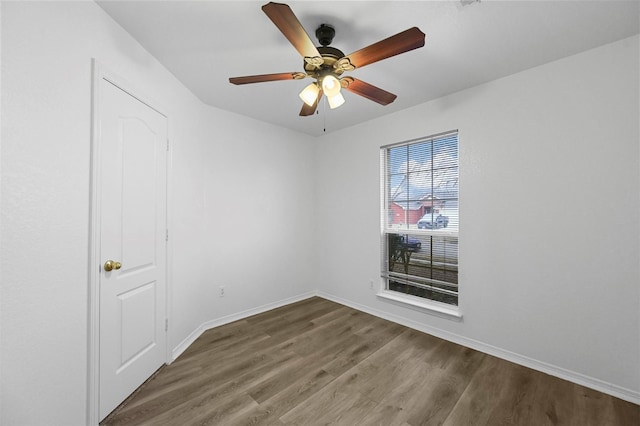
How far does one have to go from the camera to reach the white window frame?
2.85 metres

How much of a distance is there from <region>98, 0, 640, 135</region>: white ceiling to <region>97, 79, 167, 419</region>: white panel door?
1.80 ft

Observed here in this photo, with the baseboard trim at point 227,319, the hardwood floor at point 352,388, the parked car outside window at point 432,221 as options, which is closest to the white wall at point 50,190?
the baseboard trim at point 227,319

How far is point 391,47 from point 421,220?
216 centimetres

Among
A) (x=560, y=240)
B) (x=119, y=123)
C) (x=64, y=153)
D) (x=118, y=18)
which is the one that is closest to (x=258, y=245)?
(x=119, y=123)

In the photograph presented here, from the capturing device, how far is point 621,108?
1924mm

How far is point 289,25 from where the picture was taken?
4.40ft

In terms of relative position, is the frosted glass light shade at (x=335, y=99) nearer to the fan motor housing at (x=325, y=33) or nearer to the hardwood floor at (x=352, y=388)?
the fan motor housing at (x=325, y=33)

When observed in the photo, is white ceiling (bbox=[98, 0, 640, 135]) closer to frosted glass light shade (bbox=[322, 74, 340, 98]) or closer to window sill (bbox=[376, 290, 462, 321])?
frosted glass light shade (bbox=[322, 74, 340, 98])

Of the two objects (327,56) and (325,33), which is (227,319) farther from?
(325,33)

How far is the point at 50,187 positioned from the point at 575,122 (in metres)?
3.61

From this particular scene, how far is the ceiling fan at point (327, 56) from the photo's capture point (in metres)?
1.32

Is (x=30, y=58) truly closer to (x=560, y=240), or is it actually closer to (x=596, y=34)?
(x=596, y=34)

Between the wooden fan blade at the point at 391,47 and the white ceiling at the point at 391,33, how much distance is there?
334 mm

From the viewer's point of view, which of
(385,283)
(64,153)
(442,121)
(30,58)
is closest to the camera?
(30,58)
